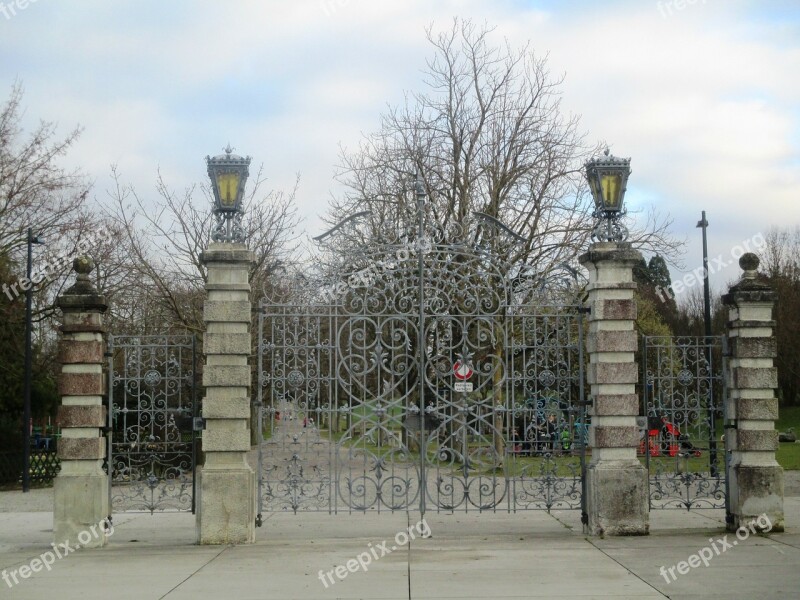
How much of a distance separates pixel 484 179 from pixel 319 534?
15354mm

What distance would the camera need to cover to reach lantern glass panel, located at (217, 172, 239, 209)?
41.3 feet

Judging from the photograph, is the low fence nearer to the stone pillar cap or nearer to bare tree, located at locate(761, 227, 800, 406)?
the stone pillar cap

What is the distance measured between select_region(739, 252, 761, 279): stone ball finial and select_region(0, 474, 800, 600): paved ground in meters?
3.51

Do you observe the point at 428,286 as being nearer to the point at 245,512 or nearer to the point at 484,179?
the point at 245,512

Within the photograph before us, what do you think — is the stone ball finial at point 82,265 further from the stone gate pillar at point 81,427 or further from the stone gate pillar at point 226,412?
the stone gate pillar at point 226,412

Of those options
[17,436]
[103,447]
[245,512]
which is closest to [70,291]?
[103,447]

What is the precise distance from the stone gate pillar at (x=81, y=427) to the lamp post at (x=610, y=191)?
6.81 metres

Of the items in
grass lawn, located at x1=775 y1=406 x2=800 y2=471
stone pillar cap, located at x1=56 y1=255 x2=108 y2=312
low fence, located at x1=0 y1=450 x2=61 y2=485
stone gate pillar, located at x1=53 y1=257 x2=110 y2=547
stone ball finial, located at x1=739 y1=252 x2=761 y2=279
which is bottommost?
grass lawn, located at x1=775 y1=406 x2=800 y2=471

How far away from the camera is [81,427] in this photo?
40.2 ft

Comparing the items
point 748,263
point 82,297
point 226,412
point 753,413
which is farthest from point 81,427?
point 748,263

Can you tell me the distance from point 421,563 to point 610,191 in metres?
5.63

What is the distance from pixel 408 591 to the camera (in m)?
9.10

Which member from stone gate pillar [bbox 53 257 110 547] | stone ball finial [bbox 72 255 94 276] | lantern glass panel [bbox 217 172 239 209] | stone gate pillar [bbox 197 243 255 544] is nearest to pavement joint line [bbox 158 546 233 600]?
stone gate pillar [bbox 197 243 255 544]

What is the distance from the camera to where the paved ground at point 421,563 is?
9094mm
